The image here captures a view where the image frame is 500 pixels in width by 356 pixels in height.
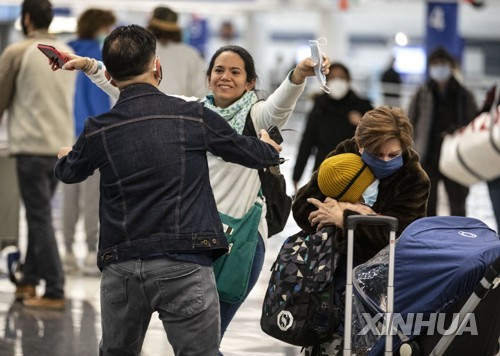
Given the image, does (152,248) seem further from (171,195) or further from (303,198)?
(303,198)

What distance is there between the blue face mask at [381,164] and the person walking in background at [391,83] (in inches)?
661

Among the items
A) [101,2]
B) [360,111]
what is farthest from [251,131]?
[101,2]

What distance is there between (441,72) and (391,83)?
12543mm

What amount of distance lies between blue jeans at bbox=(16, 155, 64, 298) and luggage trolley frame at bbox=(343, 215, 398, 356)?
357 centimetres

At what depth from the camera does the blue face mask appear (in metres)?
5.08

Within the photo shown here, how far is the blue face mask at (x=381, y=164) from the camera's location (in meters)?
5.08

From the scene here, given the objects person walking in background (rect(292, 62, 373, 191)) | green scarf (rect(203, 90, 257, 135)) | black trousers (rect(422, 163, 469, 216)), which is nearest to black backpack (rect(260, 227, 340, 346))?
green scarf (rect(203, 90, 257, 135))

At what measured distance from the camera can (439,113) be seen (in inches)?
436

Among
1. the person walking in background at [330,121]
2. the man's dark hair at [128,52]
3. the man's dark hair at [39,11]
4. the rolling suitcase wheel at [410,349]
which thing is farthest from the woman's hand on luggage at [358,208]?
the person walking in background at [330,121]

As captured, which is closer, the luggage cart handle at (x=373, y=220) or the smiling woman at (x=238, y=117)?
the luggage cart handle at (x=373, y=220)

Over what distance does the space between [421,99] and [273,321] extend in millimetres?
6276

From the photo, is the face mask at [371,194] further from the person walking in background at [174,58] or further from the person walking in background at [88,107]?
the person walking in background at [88,107]

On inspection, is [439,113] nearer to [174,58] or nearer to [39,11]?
[174,58]

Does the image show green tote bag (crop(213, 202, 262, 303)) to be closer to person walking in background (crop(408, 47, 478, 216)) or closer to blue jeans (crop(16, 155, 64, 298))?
blue jeans (crop(16, 155, 64, 298))
